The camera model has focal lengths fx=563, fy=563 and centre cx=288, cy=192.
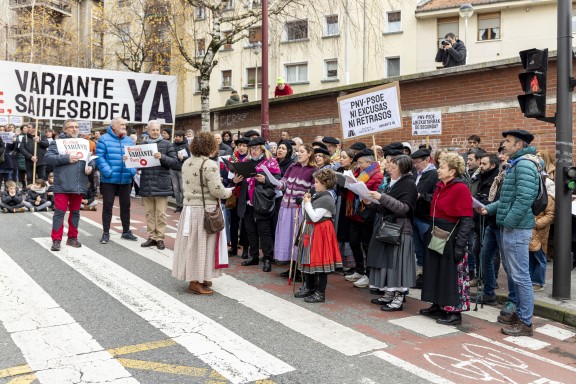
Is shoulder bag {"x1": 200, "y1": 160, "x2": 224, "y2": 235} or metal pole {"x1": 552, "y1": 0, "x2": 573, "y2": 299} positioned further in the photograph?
metal pole {"x1": 552, "y1": 0, "x2": 573, "y2": 299}

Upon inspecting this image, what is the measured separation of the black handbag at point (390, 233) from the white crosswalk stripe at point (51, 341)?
313cm

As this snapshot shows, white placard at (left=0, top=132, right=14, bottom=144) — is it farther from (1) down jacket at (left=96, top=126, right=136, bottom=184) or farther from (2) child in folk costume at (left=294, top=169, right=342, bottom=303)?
(2) child in folk costume at (left=294, top=169, right=342, bottom=303)

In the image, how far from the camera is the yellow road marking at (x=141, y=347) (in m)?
4.67

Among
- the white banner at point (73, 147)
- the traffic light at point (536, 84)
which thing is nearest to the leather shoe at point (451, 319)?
the traffic light at point (536, 84)

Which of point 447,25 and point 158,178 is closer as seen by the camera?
point 158,178

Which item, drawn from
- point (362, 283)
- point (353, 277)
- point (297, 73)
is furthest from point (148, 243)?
point (297, 73)

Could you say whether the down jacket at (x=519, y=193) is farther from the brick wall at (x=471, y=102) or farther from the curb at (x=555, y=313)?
the brick wall at (x=471, y=102)

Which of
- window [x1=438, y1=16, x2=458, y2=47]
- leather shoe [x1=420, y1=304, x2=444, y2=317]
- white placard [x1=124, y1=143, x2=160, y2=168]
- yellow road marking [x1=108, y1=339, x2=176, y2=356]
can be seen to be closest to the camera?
yellow road marking [x1=108, y1=339, x2=176, y2=356]

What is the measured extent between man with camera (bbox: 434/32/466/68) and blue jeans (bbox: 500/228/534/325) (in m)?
8.32

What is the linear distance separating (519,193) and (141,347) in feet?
12.7

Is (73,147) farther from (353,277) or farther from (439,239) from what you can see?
(439,239)

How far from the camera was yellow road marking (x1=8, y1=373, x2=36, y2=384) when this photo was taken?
4062 millimetres

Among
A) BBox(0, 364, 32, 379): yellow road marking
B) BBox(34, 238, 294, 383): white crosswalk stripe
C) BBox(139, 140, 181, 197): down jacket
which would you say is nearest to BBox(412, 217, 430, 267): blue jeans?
BBox(34, 238, 294, 383): white crosswalk stripe

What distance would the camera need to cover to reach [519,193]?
5617 millimetres
